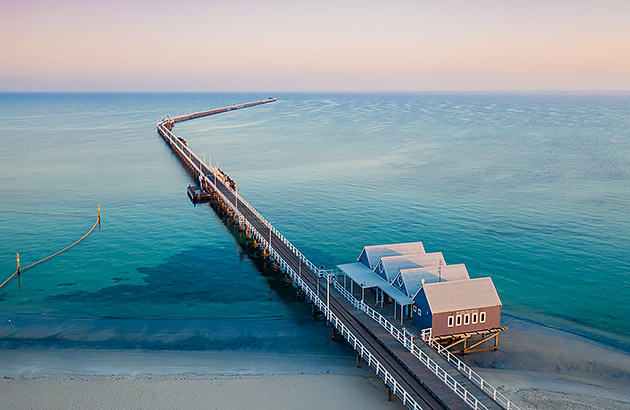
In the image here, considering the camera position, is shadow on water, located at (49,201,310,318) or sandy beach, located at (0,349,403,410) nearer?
sandy beach, located at (0,349,403,410)

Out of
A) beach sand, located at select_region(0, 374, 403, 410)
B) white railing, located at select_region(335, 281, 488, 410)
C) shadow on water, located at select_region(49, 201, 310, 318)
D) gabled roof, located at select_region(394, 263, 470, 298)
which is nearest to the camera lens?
white railing, located at select_region(335, 281, 488, 410)

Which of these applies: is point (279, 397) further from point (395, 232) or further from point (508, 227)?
point (508, 227)

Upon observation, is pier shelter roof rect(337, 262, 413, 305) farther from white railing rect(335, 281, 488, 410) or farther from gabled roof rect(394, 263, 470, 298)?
white railing rect(335, 281, 488, 410)

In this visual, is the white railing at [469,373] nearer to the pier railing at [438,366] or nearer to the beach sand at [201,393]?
the pier railing at [438,366]

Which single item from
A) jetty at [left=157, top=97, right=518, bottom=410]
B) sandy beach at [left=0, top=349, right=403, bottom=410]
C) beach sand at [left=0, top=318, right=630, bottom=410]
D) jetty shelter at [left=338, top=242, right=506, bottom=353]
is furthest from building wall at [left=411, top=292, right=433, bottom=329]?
sandy beach at [left=0, top=349, right=403, bottom=410]

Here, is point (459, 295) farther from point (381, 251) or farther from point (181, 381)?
point (181, 381)

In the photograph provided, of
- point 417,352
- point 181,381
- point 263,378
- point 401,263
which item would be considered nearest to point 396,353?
point 417,352

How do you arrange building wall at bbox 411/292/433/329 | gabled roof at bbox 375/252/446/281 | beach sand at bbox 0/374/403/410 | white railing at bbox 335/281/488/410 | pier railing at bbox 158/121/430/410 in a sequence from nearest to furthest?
white railing at bbox 335/281/488/410, pier railing at bbox 158/121/430/410, beach sand at bbox 0/374/403/410, building wall at bbox 411/292/433/329, gabled roof at bbox 375/252/446/281

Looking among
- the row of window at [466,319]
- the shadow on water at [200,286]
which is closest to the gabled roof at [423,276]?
the row of window at [466,319]
